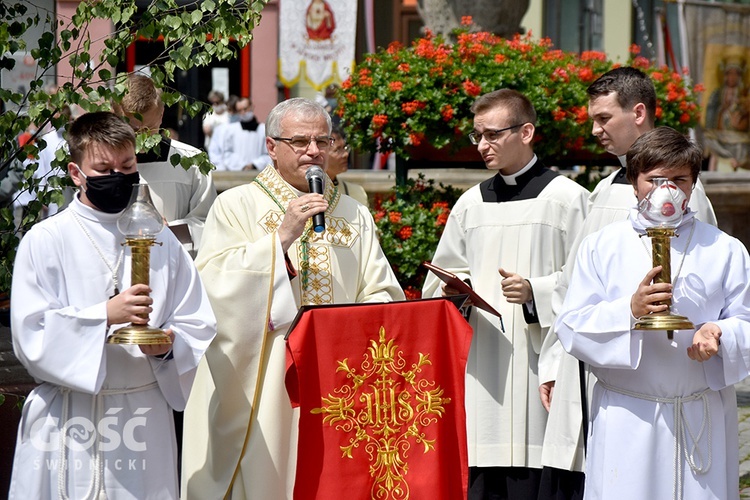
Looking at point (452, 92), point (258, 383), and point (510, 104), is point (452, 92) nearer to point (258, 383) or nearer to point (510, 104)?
point (510, 104)

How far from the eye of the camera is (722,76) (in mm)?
17875

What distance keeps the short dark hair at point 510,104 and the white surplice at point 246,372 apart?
112cm

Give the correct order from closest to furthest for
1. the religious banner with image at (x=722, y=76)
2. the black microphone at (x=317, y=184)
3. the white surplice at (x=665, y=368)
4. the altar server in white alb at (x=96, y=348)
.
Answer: the altar server in white alb at (x=96, y=348), the white surplice at (x=665, y=368), the black microphone at (x=317, y=184), the religious banner with image at (x=722, y=76)

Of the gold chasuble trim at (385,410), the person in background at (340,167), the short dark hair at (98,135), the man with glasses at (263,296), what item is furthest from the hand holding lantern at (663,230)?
the person in background at (340,167)

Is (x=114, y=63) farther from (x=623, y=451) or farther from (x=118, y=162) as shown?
(x=623, y=451)

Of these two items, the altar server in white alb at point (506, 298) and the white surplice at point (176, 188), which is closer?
the altar server in white alb at point (506, 298)

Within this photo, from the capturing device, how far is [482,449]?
19.6 feet

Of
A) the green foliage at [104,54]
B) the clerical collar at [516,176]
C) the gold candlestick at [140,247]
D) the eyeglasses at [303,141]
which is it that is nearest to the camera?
the gold candlestick at [140,247]

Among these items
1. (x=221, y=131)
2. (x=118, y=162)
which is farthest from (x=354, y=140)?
Answer: (x=221, y=131)

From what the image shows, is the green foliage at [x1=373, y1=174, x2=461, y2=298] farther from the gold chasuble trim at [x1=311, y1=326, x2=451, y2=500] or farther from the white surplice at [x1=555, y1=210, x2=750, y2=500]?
the white surplice at [x1=555, y1=210, x2=750, y2=500]

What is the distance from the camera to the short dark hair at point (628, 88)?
5602 mm

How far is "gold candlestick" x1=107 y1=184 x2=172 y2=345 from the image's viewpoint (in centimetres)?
420

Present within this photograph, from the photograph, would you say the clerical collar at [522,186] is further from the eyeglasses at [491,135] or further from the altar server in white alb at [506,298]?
the eyeglasses at [491,135]

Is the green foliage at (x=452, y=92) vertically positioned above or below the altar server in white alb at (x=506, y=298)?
above
